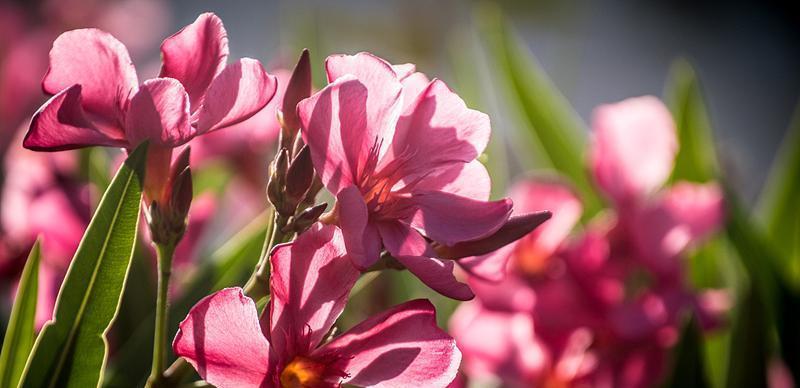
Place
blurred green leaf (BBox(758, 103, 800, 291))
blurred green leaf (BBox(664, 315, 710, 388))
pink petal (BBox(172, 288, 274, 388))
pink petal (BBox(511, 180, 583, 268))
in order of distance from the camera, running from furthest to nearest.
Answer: blurred green leaf (BBox(758, 103, 800, 291)) < pink petal (BBox(511, 180, 583, 268)) < blurred green leaf (BBox(664, 315, 710, 388)) < pink petal (BBox(172, 288, 274, 388))

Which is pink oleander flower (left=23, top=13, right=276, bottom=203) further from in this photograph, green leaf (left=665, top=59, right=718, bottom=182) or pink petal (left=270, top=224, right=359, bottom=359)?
green leaf (left=665, top=59, right=718, bottom=182)

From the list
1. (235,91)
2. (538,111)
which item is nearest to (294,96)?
(235,91)

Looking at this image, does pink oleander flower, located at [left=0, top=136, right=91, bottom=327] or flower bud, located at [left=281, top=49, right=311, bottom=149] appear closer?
flower bud, located at [left=281, top=49, right=311, bottom=149]

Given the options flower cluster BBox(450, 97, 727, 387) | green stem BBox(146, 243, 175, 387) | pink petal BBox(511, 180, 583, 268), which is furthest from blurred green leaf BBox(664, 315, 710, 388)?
green stem BBox(146, 243, 175, 387)

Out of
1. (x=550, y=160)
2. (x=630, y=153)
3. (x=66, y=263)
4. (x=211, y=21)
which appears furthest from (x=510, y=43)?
(x=211, y=21)

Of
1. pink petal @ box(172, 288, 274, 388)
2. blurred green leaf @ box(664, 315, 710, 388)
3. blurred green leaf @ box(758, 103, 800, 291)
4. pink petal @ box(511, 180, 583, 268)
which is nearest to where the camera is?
pink petal @ box(172, 288, 274, 388)

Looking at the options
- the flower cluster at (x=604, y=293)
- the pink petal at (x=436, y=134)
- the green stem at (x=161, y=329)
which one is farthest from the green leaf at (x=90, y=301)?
the flower cluster at (x=604, y=293)

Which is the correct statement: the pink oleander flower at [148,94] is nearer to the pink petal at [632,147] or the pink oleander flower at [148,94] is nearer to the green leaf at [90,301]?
the green leaf at [90,301]

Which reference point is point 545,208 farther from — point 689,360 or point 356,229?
point 356,229
